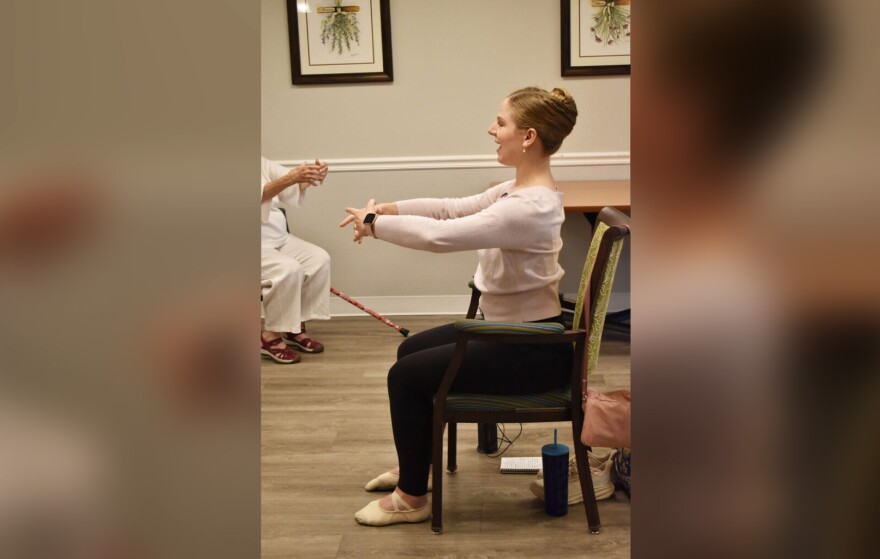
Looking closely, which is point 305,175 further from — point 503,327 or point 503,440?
point 503,327

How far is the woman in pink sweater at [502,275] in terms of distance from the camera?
97.0 inches

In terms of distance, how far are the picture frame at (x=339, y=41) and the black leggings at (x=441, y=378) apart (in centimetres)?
353

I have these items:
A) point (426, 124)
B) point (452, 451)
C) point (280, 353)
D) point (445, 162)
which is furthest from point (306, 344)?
point (452, 451)

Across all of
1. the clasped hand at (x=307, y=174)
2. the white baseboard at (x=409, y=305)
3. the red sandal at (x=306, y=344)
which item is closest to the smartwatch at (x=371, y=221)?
the clasped hand at (x=307, y=174)

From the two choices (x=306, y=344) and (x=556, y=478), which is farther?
(x=306, y=344)

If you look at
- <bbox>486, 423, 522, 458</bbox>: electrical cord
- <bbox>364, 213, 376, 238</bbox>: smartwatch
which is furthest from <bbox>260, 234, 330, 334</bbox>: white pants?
<bbox>364, 213, 376, 238</bbox>: smartwatch

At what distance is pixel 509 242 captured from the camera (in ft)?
8.14

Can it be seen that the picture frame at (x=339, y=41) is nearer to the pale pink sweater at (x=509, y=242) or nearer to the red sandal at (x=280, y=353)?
the red sandal at (x=280, y=353)

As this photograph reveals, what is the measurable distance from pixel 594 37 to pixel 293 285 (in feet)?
8.03

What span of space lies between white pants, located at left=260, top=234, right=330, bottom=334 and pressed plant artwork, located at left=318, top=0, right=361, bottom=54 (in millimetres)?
1414
